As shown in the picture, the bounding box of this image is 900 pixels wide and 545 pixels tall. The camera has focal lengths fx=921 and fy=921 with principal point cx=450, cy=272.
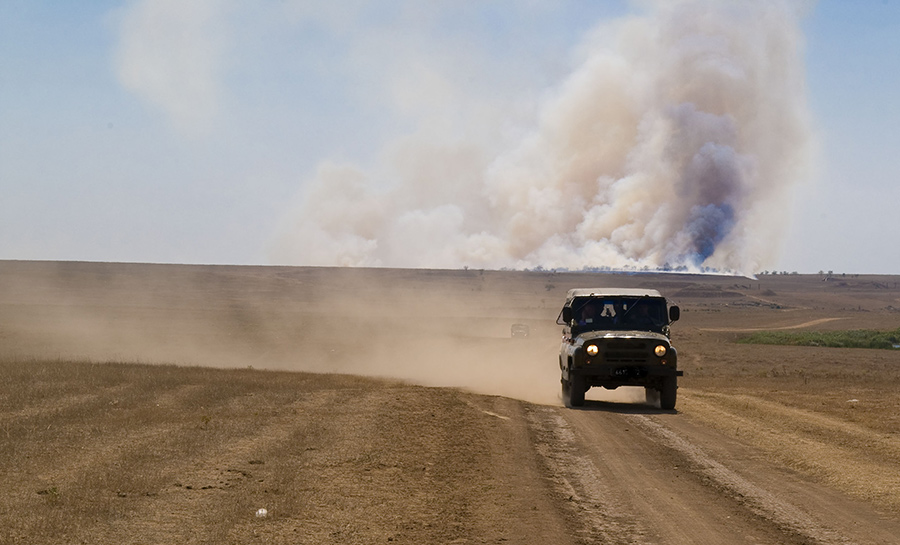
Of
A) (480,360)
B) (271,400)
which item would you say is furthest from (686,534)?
(480,360)

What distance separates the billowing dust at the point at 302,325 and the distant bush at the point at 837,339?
1251cm

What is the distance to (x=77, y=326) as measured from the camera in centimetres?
5788

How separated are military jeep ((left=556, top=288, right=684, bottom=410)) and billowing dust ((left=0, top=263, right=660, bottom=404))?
9.37 ft

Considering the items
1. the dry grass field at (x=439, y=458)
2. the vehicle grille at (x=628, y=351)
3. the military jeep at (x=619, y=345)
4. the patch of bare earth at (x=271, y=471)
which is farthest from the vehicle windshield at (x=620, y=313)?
the patch of bare earth at (x=271, y=471)

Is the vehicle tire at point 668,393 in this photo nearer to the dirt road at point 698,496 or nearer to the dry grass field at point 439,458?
the dry grass field at point 439,458

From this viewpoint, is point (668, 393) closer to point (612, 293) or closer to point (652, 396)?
point (652, 396)

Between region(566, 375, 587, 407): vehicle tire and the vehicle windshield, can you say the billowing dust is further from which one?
the vehicle windshield

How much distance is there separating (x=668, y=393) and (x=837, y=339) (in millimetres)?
37499

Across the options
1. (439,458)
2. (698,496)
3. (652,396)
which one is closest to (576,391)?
(652,396)

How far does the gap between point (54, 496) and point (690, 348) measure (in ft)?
143

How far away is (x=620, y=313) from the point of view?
2111cm

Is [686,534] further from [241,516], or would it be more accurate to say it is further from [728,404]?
[728,404]

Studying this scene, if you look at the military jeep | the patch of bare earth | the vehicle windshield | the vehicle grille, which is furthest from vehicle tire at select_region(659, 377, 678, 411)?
the patch of bare earth

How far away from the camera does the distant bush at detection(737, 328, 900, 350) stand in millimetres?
50625
